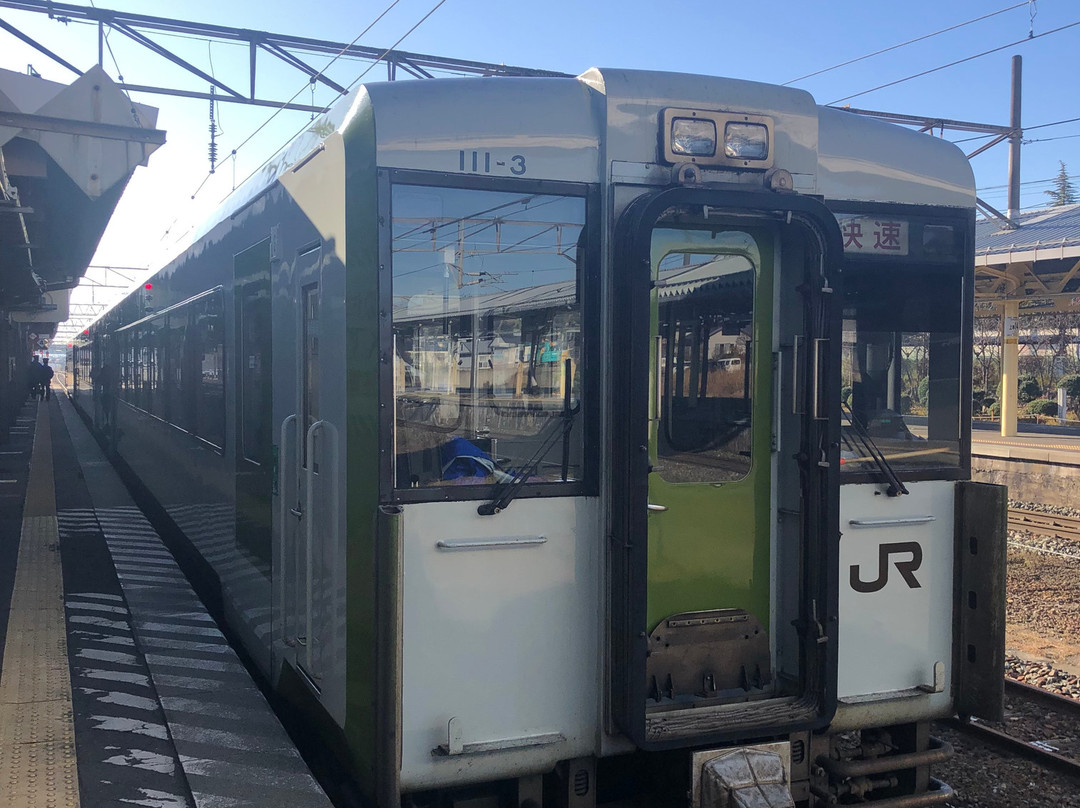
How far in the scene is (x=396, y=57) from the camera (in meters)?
13.2

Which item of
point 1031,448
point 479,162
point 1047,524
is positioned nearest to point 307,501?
point 479,162

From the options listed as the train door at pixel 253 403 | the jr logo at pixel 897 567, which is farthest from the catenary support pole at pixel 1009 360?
the train door at pixel 253 403

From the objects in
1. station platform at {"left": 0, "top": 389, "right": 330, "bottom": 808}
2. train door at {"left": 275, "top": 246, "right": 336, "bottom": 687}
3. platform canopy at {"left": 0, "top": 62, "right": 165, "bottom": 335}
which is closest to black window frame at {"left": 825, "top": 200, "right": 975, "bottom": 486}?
train door at {"left": 275, "top": 246, "right": 336, "bottom": 687}

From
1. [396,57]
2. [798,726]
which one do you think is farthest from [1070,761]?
[396,57]

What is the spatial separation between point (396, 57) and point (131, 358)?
5.46 metres

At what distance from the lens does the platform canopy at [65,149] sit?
8.93 m

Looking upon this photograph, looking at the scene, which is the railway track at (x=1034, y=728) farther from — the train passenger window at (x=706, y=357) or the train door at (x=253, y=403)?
the train door at (x=253, y=403)

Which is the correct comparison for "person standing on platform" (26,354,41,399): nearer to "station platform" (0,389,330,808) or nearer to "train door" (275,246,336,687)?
"station platform" (0,389,330,808)

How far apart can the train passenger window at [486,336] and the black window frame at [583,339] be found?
0.02m

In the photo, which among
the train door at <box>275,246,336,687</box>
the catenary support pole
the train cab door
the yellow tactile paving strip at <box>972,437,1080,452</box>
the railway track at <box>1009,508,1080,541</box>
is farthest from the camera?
the catenary support pole

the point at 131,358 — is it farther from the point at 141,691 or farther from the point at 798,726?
the point at 798,726

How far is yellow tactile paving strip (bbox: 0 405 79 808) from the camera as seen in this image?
4445mm

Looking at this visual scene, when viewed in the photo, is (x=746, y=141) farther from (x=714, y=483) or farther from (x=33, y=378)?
(x=33, y=378)

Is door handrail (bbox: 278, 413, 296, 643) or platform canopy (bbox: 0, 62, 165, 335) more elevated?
platform canopy (bbox: 0, 62, 165, 335)
